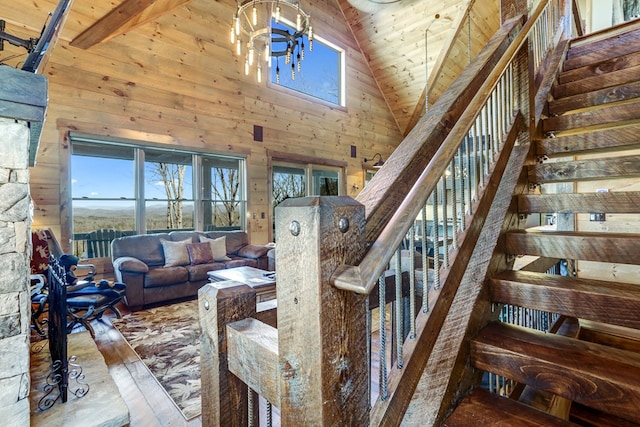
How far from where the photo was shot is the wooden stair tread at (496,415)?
98 centimetres

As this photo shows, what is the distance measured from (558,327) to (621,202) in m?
1.26

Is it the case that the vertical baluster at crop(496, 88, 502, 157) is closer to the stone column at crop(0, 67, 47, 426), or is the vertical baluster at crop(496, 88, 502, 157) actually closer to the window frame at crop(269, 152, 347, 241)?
the stone column at crop(0, 67, 47, 426)

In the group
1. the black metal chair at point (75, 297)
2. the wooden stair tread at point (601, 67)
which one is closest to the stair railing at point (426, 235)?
the wooden stair tread at point (601, 67)

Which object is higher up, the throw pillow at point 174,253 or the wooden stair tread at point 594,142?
the wooden stair tread at point 594,142

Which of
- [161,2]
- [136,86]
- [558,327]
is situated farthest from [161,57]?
[558,327]

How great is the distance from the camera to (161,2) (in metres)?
3.33

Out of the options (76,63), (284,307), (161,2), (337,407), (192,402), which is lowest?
(192,402)

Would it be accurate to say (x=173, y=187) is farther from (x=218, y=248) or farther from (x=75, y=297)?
(x=75, y=297)

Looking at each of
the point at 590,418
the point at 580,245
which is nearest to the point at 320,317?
the point at 580,245

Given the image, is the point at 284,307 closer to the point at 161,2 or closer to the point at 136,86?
the point at 161,2

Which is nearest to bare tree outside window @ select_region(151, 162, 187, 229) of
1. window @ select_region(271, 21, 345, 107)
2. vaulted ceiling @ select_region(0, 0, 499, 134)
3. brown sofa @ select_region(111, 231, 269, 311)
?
brown sofa @ select_region(111, 231, 269, 311)

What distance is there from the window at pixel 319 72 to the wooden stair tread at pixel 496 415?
5909mm

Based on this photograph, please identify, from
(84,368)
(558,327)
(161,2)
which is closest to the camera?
(84,368)

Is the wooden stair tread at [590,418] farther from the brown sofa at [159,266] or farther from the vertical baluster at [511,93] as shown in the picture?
the brown sofa at [159,266]
